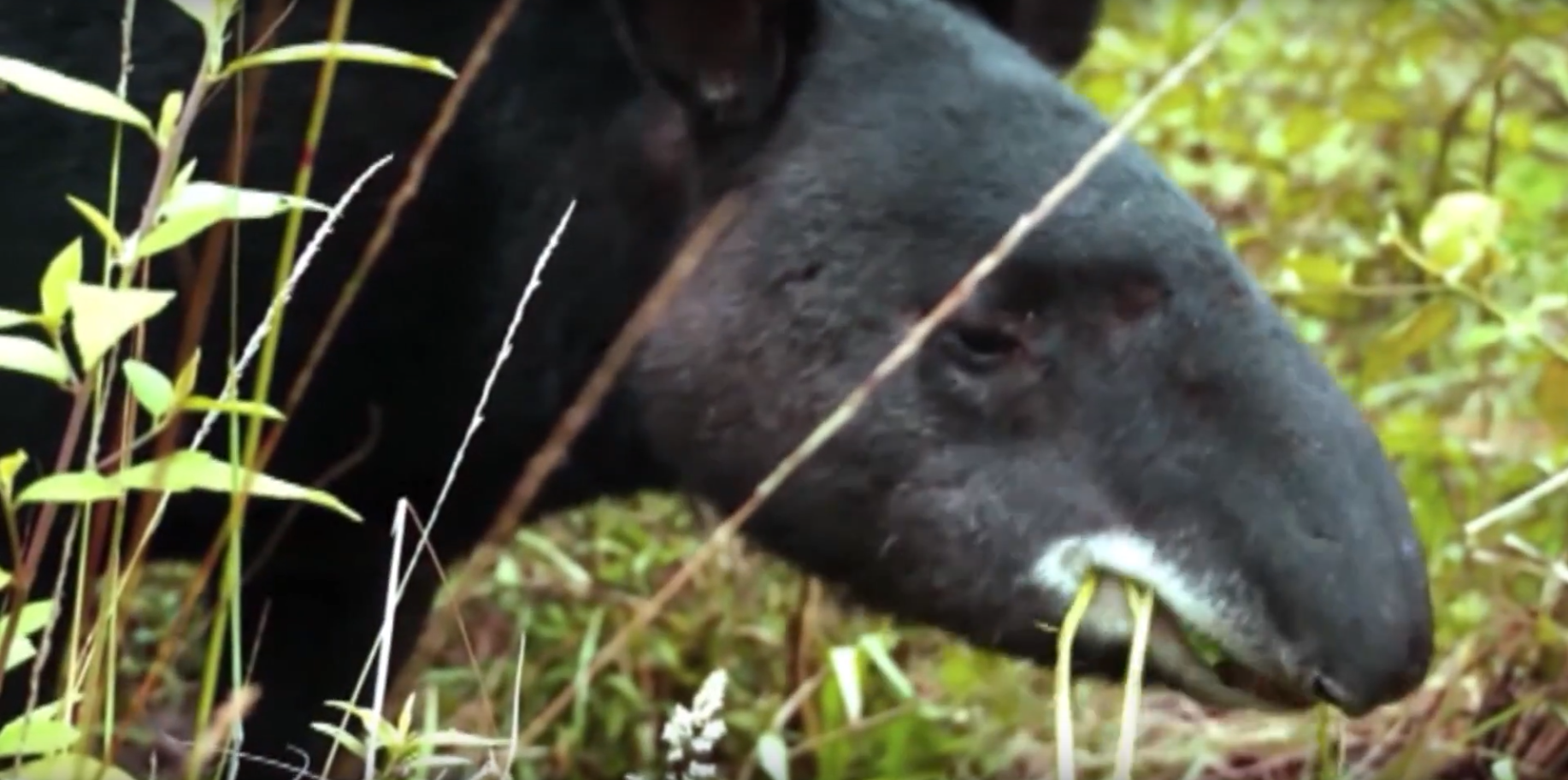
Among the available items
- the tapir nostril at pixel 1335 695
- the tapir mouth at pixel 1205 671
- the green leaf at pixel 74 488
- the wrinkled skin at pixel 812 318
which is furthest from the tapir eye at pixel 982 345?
the green leaf at pixel 74 488

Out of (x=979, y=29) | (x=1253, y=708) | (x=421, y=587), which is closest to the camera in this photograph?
(x=1253, y=708)

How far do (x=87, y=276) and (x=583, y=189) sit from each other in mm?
536

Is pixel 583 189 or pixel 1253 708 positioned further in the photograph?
pixel 583 189

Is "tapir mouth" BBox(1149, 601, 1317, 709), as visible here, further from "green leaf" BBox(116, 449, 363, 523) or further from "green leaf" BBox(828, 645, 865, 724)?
"green leaf" BBox(116, 449, 363, 523)

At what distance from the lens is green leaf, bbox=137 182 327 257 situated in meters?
1.47

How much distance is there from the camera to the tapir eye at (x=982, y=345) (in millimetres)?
2324

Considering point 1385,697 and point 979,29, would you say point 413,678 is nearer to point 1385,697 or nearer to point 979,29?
point 979,29

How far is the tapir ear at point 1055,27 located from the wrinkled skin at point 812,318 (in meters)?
0.23

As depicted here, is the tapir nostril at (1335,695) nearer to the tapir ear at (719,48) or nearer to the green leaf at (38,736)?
the tapir ear at (719,48)

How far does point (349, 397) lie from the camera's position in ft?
8.42

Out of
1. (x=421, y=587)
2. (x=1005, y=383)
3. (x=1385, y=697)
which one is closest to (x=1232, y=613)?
(x=1385, y=697)

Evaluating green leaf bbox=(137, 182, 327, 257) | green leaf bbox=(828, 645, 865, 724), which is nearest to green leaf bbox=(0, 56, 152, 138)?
green leaf bbox=(137, 182, 327, 257)

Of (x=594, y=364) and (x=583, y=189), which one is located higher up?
(x=583, y=189)

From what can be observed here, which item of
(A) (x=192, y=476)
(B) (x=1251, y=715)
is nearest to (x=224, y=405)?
(A) (x=192, y=476)
